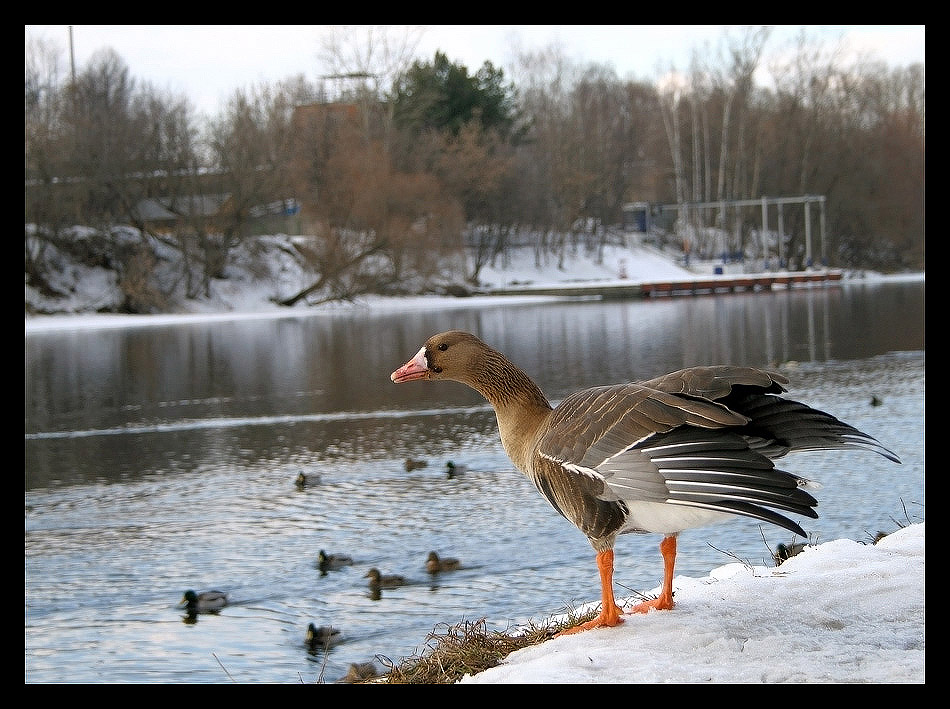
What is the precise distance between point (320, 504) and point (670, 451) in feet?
24.6

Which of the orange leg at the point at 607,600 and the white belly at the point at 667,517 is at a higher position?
the white belly at the point at 667,517

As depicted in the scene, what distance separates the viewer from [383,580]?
7.85 m

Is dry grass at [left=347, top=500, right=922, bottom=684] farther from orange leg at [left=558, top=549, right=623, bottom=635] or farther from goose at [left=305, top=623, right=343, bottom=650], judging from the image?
goose at [left=305, top=623, right=343, bottom=650]

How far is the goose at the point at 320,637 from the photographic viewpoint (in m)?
6.60

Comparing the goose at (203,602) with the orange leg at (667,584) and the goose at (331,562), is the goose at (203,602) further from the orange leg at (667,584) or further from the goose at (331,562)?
the orange leg at (667,584)

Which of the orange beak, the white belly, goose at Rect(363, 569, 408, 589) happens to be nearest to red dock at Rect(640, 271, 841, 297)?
goose at Rect(363, 569, 408, 589)

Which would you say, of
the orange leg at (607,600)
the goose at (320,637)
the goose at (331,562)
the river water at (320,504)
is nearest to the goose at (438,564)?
the river water at (320,504)

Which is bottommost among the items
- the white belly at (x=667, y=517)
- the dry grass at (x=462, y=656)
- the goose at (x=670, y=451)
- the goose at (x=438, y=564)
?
the goose at (x=438, y=564)

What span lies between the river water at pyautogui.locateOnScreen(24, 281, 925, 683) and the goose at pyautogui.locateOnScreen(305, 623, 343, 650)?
0.08m

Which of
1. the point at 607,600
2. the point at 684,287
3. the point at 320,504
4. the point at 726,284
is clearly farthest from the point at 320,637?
the point at 726,284

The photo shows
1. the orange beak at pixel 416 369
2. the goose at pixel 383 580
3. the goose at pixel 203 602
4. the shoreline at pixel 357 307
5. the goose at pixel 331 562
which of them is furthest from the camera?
the shoreline at pixel 357 307

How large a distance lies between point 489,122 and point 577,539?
189 ft

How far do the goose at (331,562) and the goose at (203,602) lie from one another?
97 centimetres

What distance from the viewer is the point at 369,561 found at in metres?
8.52
